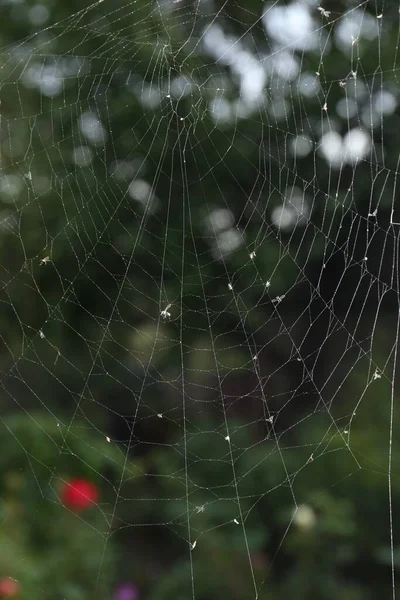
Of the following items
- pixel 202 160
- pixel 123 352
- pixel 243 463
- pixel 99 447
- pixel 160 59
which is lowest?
pixel 243 463

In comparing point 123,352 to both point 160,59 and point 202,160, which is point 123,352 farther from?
point 160,59

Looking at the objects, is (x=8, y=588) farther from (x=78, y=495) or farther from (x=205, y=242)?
(x=205, y=242)

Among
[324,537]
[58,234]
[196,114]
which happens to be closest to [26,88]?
[58,234]

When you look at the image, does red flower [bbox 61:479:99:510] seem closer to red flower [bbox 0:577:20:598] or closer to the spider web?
the spider web

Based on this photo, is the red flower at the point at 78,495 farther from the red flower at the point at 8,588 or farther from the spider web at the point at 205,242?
the red flower at the point at 8,588

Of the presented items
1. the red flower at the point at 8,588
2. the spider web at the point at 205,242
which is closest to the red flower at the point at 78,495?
the spider web at the point at 205,242

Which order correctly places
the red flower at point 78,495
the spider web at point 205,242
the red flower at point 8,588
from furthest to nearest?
the spider web at point 205,242 < the red flower at point 78,495 < the red flower at point 8,588
